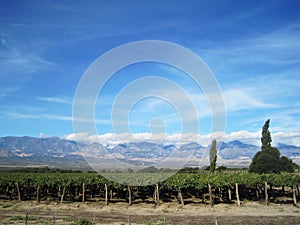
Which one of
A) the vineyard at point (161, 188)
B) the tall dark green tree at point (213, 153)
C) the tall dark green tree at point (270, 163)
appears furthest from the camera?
the tall dark green tree at point (270, 163)

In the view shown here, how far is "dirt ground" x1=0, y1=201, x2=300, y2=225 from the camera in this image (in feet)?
73.9

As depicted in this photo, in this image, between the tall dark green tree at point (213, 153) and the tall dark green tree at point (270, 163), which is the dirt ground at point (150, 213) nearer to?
the tall dark green tree at point (213, 153)

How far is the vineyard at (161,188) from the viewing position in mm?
31609

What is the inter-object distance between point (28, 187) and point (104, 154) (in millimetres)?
12663

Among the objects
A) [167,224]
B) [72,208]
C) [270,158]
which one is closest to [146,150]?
[270,158]

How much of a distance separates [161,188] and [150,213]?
24.2ft

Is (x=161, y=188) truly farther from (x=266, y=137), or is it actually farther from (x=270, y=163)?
(x=266, y=137)

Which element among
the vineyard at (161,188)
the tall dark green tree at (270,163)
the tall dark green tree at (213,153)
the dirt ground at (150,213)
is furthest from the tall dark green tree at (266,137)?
the dirt ground at (150,213)

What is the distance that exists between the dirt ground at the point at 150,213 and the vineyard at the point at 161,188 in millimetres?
1527

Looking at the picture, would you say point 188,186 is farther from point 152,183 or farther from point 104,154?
point 104,154

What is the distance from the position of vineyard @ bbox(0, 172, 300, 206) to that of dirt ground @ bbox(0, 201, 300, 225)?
5.01ft

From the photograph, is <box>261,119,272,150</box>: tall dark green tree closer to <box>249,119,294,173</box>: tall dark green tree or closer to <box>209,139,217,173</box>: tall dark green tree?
<box>249,119,294,173</box>: tall dark green tree

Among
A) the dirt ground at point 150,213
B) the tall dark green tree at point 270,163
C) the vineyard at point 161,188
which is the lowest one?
the dirt ground at point 150,213

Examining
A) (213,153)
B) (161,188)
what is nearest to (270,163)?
(213,153)
